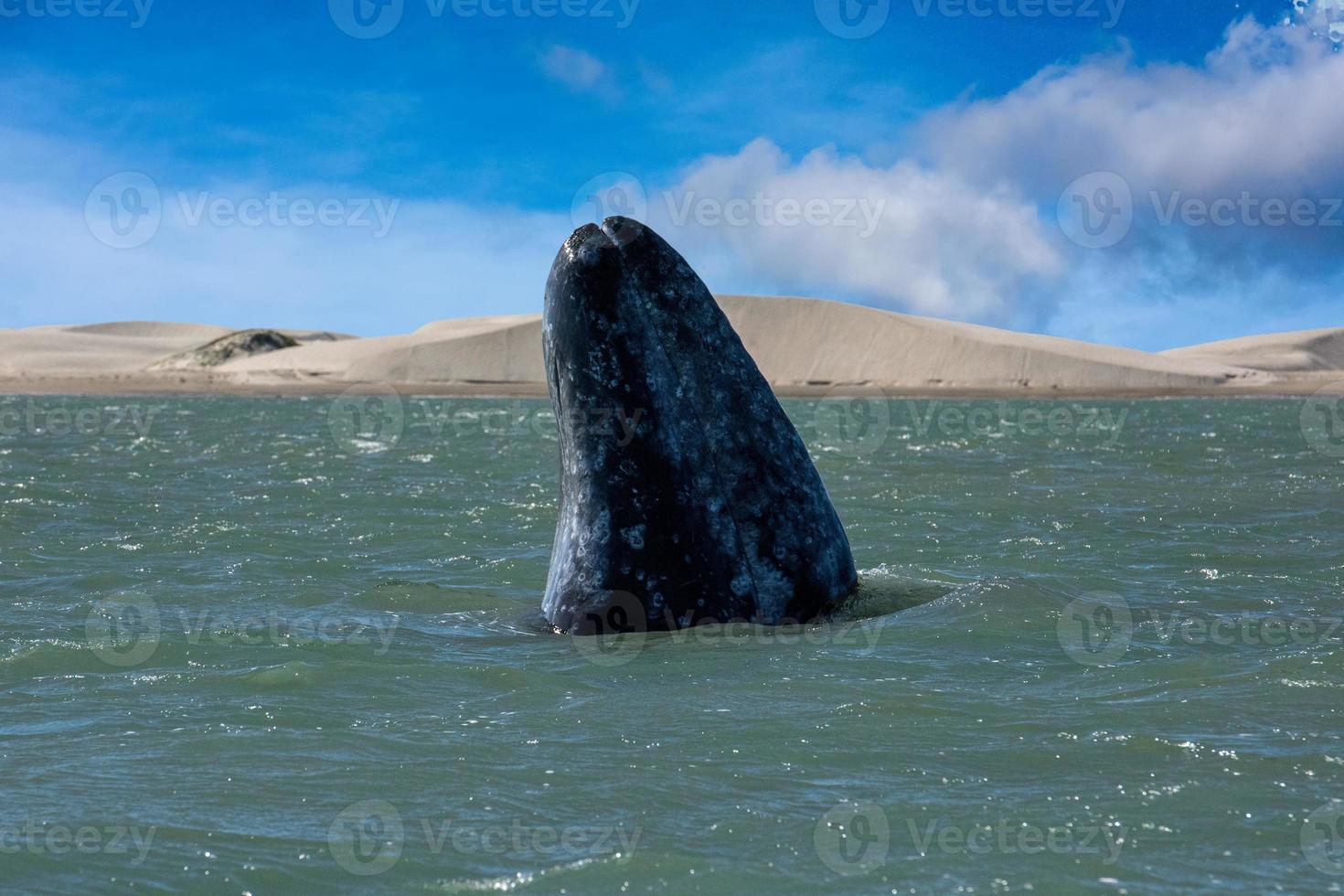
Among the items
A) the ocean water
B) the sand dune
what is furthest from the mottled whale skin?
the sand dune

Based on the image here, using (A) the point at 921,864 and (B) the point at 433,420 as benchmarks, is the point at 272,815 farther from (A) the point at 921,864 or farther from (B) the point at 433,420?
(B) the point at 433,420

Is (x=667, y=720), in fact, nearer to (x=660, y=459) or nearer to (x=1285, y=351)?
(x=660, y=459)

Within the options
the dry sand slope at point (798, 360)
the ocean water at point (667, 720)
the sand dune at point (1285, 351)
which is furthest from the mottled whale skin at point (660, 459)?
the sand dune at point (1285, 351)

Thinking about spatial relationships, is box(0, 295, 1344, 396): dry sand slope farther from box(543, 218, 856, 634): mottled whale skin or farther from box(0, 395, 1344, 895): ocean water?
box(543, 218, 856, 634): mottled whale skin

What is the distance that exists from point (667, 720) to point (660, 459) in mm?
1186

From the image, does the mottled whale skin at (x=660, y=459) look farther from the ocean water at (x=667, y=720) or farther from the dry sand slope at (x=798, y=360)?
the dry sand slope at (x=798, y=360)

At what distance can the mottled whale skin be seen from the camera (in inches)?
174

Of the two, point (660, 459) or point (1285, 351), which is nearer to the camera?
point (660, 459)

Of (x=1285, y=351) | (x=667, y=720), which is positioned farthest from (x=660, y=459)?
(x=1285, y=351)

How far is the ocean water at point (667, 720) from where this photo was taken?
8.04 ft

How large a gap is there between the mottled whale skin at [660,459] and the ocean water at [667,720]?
149mm

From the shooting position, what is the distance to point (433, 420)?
29031mm

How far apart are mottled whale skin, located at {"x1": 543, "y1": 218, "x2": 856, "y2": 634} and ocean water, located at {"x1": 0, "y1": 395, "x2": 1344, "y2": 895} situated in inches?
5.9

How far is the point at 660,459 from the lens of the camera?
4.44 m
